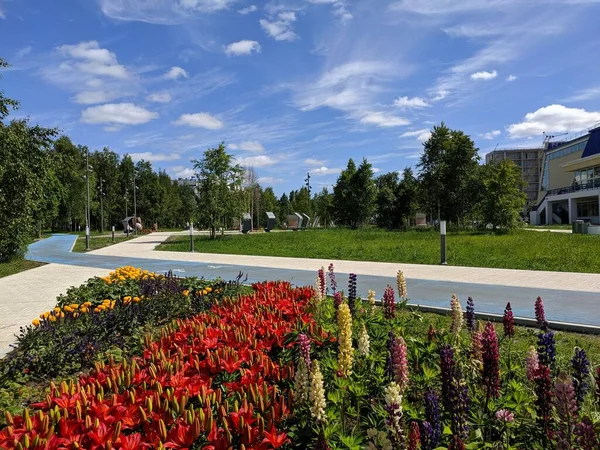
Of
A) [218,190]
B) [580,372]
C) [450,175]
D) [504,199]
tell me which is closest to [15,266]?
[218,190]

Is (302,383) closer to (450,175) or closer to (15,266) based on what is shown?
(15,266)

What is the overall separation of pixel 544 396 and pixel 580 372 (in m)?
0.26

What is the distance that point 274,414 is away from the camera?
235cm

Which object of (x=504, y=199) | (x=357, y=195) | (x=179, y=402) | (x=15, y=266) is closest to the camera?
(x=179, y=402)

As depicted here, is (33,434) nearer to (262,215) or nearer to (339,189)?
(339,189)

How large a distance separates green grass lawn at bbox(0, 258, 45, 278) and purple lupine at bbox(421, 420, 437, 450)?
15767mm

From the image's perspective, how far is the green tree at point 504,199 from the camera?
1069 inches

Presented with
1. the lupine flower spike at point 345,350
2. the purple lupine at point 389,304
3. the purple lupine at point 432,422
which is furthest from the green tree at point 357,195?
the purple lupine at point 432,422

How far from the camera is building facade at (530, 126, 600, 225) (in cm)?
4891

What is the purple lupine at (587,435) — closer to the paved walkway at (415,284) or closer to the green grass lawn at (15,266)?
the paved walkway at (415,284)

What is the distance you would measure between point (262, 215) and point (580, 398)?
62948 millimetres

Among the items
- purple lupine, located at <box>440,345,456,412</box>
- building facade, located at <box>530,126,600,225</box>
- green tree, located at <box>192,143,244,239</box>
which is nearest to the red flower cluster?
purple lupine, located at <box>440,345,456,412</box>

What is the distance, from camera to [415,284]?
9.89 m

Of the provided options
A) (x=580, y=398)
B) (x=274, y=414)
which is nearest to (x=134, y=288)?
(x=274, y=414)
